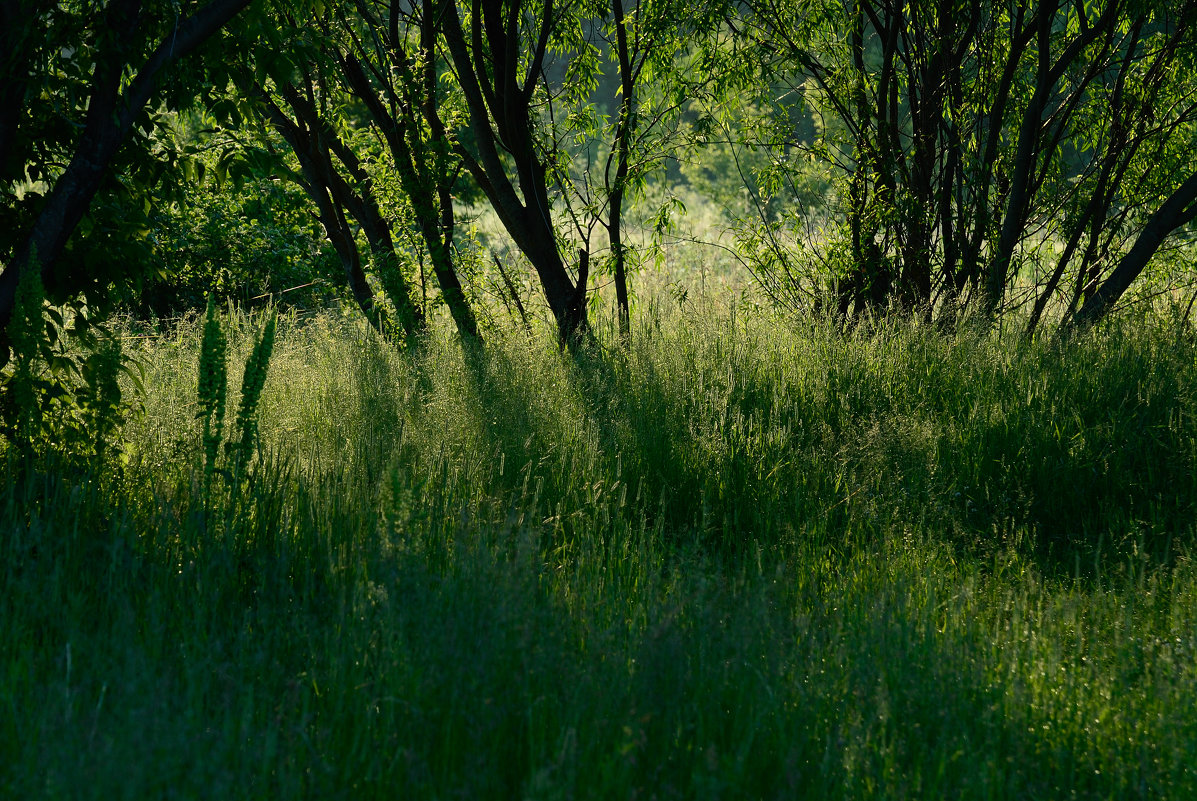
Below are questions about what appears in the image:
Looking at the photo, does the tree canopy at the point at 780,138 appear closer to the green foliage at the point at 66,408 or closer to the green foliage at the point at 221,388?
the green foliage at the point at 66,408

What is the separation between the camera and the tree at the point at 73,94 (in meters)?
3.62

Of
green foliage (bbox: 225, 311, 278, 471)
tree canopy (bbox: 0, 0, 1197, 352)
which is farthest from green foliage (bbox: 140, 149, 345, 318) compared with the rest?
green foliage (bbox: 225, 311, 278, 471)

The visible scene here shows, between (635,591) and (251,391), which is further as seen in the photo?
(251,391)

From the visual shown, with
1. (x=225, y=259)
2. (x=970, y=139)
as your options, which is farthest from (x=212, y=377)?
(x=225, y=259)

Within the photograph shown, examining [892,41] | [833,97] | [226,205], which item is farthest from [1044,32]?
[226,205]

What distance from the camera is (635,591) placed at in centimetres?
335

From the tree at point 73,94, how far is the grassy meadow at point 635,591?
3.04ft

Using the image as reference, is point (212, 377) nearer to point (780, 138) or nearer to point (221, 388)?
point (221, 388)

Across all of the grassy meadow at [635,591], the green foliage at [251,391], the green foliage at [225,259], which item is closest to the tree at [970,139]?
the grassy meadow at [635,591]

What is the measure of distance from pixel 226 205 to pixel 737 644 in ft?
37.3

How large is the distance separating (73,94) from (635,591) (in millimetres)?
2978

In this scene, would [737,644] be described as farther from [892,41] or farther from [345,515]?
[892,41]

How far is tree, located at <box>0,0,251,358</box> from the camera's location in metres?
3.62

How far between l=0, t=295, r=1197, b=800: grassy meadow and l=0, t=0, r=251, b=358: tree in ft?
3.04
